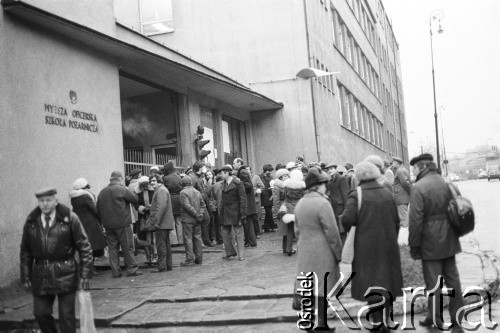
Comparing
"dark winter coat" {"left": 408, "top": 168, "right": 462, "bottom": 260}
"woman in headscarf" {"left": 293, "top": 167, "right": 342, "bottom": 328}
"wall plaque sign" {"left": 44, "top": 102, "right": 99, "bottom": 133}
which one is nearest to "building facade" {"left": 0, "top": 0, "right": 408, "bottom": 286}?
"wall plaque sign" {"left": 44, "top": 102, "right": 99, "bottom": 133}

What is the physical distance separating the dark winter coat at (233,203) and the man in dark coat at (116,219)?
1.93m

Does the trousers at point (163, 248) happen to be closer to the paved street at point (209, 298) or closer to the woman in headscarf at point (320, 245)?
the paved street at point (209, 298)

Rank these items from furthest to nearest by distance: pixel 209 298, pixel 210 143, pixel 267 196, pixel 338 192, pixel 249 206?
pixel 210 143 < pixel 267 196 < pixel 249 206 < pixel 338 192 < pixel 209 298

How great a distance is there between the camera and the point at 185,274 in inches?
447

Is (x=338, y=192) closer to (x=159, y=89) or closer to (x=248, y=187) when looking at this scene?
(x=248, y=187)

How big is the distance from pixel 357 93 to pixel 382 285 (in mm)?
35358

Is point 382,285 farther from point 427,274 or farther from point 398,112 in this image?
point 398,112

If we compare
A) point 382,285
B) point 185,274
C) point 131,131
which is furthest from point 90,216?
point 131,131

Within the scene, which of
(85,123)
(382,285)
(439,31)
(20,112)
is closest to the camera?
(382,285)

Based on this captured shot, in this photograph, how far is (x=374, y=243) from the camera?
21.4 feet

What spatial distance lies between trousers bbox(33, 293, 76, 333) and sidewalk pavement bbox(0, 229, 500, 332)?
50.6 inches

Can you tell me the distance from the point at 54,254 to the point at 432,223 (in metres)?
4.19

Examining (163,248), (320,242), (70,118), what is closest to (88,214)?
(163,248)

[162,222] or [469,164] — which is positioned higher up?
[469,164]
